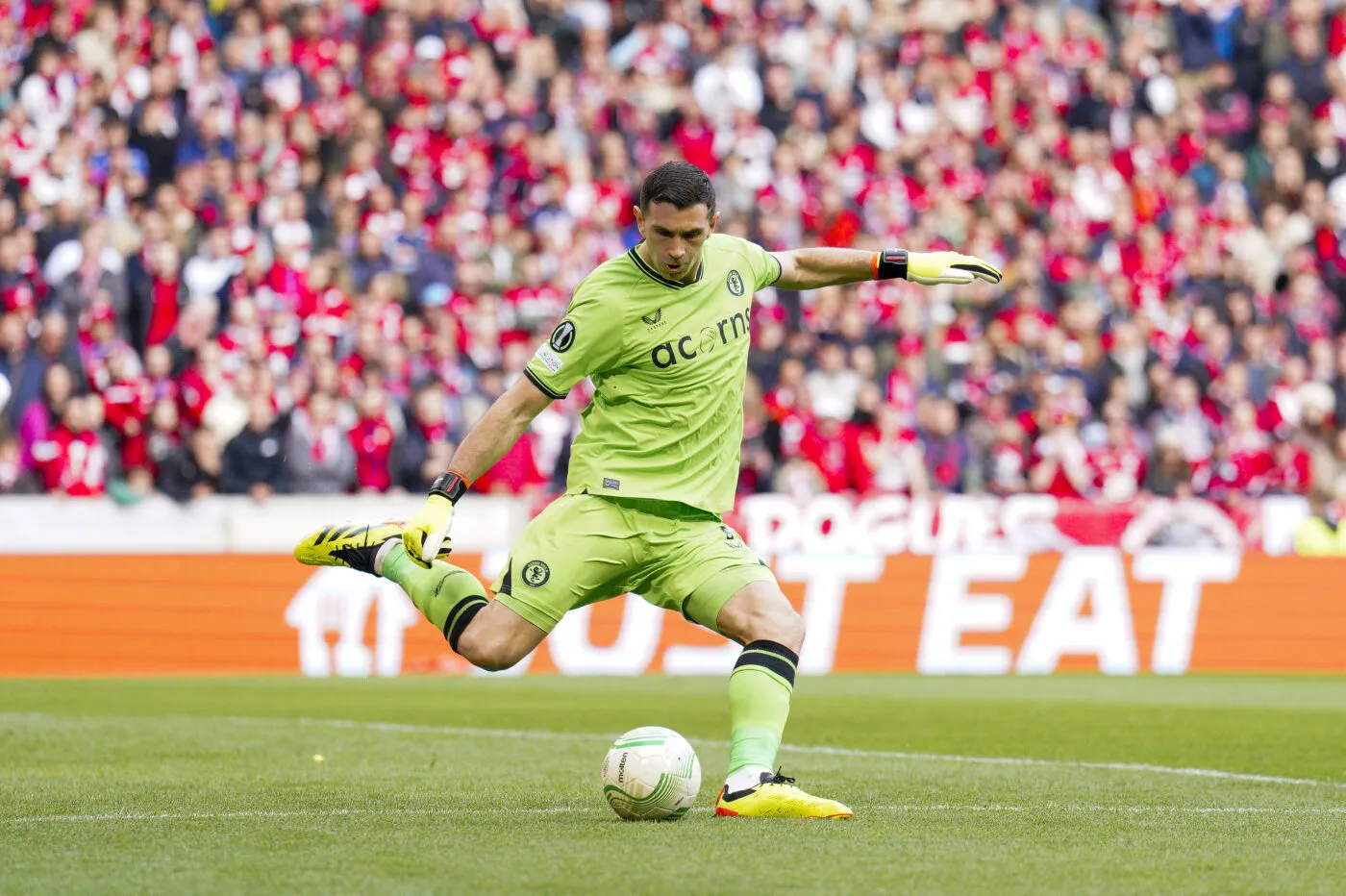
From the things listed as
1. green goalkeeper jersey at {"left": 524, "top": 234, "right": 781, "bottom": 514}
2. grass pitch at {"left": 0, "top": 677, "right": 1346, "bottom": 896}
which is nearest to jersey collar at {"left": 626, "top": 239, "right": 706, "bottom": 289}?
green goalkeeper jersey at {"left": 524, "top": 234, "right": 781, "bottom": 514}

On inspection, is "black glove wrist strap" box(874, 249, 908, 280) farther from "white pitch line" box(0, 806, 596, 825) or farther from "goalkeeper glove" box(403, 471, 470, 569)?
"white pitch line" box(0, 806, 596, 825)

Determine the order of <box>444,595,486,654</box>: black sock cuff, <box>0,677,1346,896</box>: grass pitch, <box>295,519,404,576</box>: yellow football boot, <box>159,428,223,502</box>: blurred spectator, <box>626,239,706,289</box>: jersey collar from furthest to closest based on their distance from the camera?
<box>159,428,223,502</box>: blurred spectator < <box>295,519,404,576</box>: yellow football boot < <box>444,595,486,654</box>: black sock cuff < <box>626,239,706,289</box>: jersey collar < <box>0,677,1346,896</box>: grass pitch

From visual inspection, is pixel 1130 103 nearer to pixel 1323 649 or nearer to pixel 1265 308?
pixel 1265 308

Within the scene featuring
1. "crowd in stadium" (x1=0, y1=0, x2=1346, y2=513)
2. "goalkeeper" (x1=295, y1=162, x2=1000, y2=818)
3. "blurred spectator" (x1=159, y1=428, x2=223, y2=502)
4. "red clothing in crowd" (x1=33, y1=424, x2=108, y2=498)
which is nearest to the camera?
"goalkeeper" (x1=295, y1=162, x2=1000, y2=818)

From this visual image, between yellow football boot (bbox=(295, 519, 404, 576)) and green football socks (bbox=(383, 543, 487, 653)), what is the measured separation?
0.16 m

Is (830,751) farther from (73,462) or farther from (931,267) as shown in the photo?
(73,462)

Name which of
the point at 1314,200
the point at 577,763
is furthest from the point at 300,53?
the point at 577,763

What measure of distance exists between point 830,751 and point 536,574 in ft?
11.3

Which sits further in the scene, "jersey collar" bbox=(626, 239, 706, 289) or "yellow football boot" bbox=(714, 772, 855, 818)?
"jersey collar" bbox=(626, 239, 706, 289)

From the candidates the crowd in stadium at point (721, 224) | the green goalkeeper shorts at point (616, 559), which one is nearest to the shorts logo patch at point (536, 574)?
the green goalkeeper shorts at point (616, 559)

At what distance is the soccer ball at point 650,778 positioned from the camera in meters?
7.41

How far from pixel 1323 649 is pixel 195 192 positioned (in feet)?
37.8

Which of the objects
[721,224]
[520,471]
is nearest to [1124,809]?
[520,471]

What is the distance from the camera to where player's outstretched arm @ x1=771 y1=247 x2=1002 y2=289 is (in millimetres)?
8492
